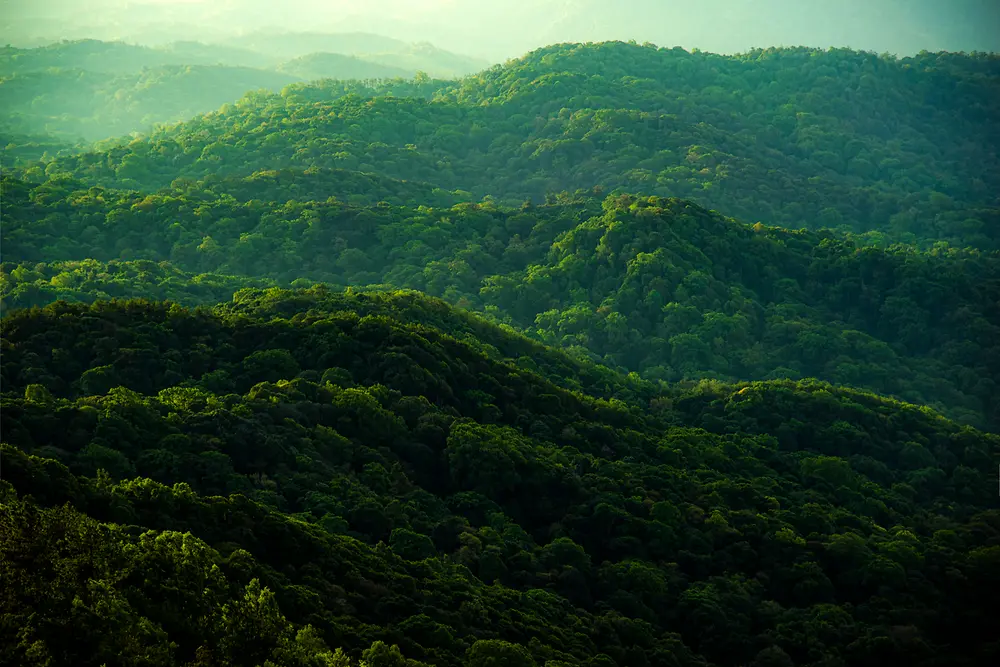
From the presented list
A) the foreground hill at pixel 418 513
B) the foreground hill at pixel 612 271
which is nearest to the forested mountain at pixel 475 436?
the foreground hill at pixel 418 513

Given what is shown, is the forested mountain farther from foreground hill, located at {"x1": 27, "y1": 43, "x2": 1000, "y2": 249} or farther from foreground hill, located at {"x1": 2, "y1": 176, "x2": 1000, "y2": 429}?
foreground hill, located at {"x1": 27, "y1": 43, "x2": 1000, "y2": 249}

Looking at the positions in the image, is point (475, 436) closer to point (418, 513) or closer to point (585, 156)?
point (418, 513)

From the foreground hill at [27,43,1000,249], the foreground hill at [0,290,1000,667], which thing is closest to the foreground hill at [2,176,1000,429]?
the foreground hill at [27,43,1000,249]

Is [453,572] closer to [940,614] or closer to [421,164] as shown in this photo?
[940,614]

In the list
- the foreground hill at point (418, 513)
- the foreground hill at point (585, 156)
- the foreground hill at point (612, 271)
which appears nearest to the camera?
the foreground hill at point (418, 513)

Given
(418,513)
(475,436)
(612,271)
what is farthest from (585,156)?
(418,513)

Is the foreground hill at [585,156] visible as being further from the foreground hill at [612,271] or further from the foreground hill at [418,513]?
the foreground hill at [418,513]

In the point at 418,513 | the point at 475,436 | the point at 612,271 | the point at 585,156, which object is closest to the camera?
the point at 418,513

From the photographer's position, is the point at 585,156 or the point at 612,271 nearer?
the point at 612,271
